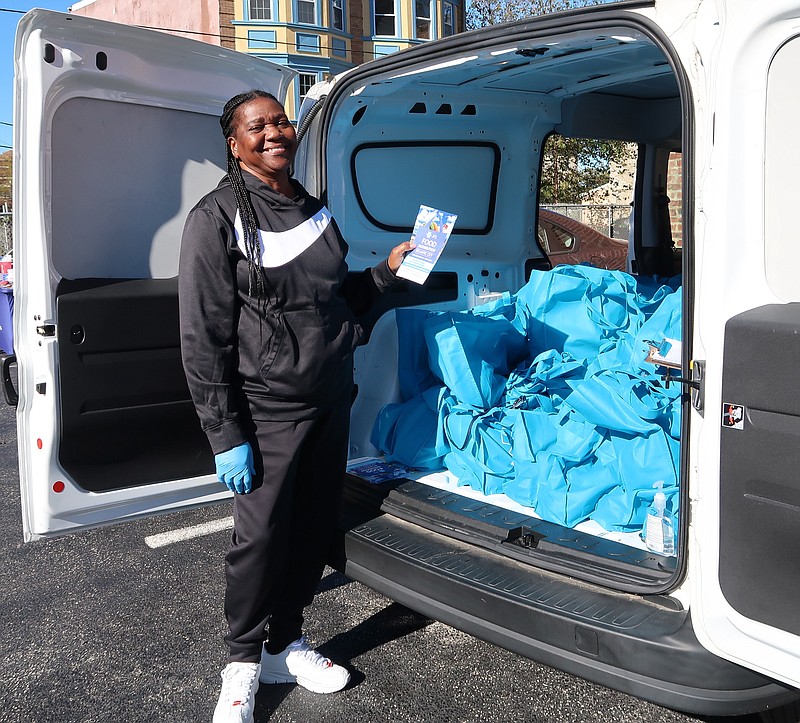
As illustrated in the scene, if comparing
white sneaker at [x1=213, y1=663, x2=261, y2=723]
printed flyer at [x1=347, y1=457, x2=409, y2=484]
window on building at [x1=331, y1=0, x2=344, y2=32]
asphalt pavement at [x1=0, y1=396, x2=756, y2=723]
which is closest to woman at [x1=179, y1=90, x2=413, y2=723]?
white sneaker at [x1=213, y1=663, x2=261, y2=723]

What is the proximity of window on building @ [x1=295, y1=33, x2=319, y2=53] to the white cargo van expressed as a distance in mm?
21474

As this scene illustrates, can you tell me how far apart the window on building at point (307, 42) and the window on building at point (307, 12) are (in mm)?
399

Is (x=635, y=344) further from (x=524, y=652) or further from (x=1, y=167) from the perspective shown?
(x=1, y=167)

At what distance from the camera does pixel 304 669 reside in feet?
9.50

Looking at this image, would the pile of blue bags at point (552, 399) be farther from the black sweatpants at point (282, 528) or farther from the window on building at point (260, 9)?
the window on building at point (260, 9)

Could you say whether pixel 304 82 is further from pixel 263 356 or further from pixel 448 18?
pixel 263 356

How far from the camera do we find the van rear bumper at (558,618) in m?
2.01

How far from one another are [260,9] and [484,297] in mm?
22399

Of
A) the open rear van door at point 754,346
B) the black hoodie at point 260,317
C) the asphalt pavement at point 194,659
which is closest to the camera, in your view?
the open rear van door at point 754,346

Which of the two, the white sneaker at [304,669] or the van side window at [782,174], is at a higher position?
the van side window at [782,174]

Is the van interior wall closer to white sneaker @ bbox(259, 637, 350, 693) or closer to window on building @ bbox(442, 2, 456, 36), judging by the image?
white sneaker @ bbox(259, 637, 350, 693)

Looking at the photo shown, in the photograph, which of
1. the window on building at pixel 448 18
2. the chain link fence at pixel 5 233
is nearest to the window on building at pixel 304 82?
the window on building at pixel 448 18

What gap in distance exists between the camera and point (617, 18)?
2.20 m

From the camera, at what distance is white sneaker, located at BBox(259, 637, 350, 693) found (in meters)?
2.87
